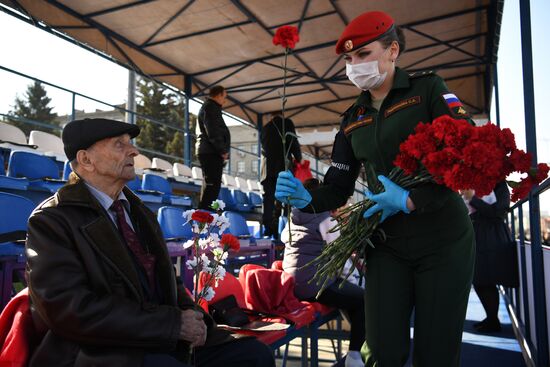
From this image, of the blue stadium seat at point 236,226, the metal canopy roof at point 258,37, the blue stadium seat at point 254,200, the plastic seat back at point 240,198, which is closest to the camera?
the blue stadium seat at point 236,226

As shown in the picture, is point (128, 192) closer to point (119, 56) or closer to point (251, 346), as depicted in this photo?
point (251, 346)

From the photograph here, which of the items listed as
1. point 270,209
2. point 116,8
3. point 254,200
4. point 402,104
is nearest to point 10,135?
point 116,8

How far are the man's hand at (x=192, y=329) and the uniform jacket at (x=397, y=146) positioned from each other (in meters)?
0.64

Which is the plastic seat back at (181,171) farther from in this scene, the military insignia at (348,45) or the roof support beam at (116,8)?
the military insignia at (348,45)

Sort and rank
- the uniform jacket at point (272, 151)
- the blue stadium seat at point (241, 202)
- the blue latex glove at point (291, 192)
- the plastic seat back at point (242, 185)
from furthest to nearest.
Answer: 1. the plastic seat back at point (242, 185)
2. the blue stadium seat at point (241, 202)
3. the uniform jacket at point (272, 151)
4. the blue latex glove at point (291, 192)

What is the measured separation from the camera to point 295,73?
10.5 m

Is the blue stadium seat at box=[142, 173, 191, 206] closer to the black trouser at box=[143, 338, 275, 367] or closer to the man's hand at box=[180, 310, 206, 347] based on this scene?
the black trouser at box=[143, 338, 275, 367]

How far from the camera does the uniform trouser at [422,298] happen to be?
1572 millimetres

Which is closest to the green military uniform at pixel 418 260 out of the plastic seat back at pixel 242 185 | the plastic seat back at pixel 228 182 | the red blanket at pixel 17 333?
the red blanket at pixel 17 333

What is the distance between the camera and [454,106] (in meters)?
1.56

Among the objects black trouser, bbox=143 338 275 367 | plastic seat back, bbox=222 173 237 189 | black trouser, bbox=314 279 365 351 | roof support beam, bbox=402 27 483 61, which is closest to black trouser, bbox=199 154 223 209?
black trouser, bbox=314 279 365 351

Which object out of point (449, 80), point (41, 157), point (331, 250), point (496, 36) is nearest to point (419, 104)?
point (331, 250)

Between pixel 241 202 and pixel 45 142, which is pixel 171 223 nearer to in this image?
pixel 45 142

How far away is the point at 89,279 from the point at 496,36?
8.60 metres
